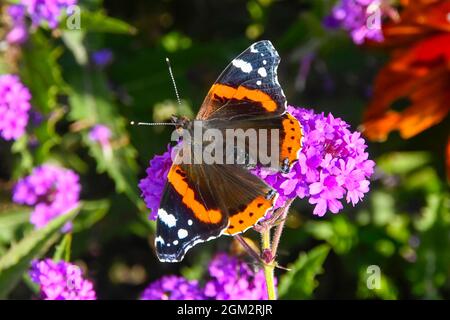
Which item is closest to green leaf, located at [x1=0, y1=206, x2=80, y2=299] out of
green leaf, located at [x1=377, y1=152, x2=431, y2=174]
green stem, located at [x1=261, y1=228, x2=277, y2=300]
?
green stem, located at [x1=261, y1=228, x2=277, y2=300]

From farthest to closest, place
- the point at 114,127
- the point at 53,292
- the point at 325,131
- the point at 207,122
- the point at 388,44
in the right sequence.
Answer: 1. the point at 388,44
2. the point at 114,127
3. the point at 53,292
4. the point at 207,122
5. the point at 325,131

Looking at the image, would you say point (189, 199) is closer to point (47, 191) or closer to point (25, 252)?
point (25, 252)

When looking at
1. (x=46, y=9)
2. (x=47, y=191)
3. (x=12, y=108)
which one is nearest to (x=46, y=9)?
(x=46, y=9)

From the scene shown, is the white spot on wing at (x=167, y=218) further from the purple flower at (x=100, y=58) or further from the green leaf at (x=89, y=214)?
the purple flower at (x=100, y=58)

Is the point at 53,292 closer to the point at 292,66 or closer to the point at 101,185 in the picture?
the point at 101,185

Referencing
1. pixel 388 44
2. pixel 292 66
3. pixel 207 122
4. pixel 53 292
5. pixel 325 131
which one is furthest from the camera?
pixel 292 66
